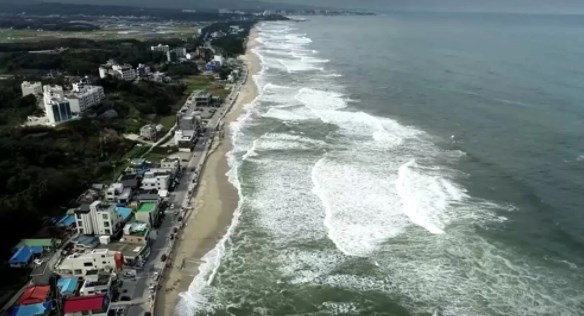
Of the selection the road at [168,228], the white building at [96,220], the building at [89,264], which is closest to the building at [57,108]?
the road at [168,228]

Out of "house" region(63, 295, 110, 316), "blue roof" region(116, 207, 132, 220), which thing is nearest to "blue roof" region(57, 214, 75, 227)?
"blue roof" region(116, 207, 132, 220)

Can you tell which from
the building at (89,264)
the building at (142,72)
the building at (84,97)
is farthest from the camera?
the building at (142,72)

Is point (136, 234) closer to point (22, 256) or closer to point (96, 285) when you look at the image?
point (96, 285)

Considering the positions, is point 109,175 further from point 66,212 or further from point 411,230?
point 411,230

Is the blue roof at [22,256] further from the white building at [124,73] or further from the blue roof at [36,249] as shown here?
the white building at [124,73]

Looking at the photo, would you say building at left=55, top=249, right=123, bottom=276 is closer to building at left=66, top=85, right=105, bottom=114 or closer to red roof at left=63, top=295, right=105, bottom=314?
red roof at left=63, top=295, right=105, bottom=314

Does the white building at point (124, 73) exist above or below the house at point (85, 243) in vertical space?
above

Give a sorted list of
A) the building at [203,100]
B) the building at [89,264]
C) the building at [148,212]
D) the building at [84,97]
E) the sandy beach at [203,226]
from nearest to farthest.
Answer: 1. the sandy beach at [203,226]
2. the building at [89,264]
3. the building at [148,212]
4. the building at [84,97]
5. the building at [203,100]

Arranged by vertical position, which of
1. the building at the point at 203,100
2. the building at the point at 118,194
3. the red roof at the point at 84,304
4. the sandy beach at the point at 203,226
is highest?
the building at the point at 203,100

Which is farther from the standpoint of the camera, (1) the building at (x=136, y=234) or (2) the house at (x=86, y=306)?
(1) the building at (x=136, y=234)
